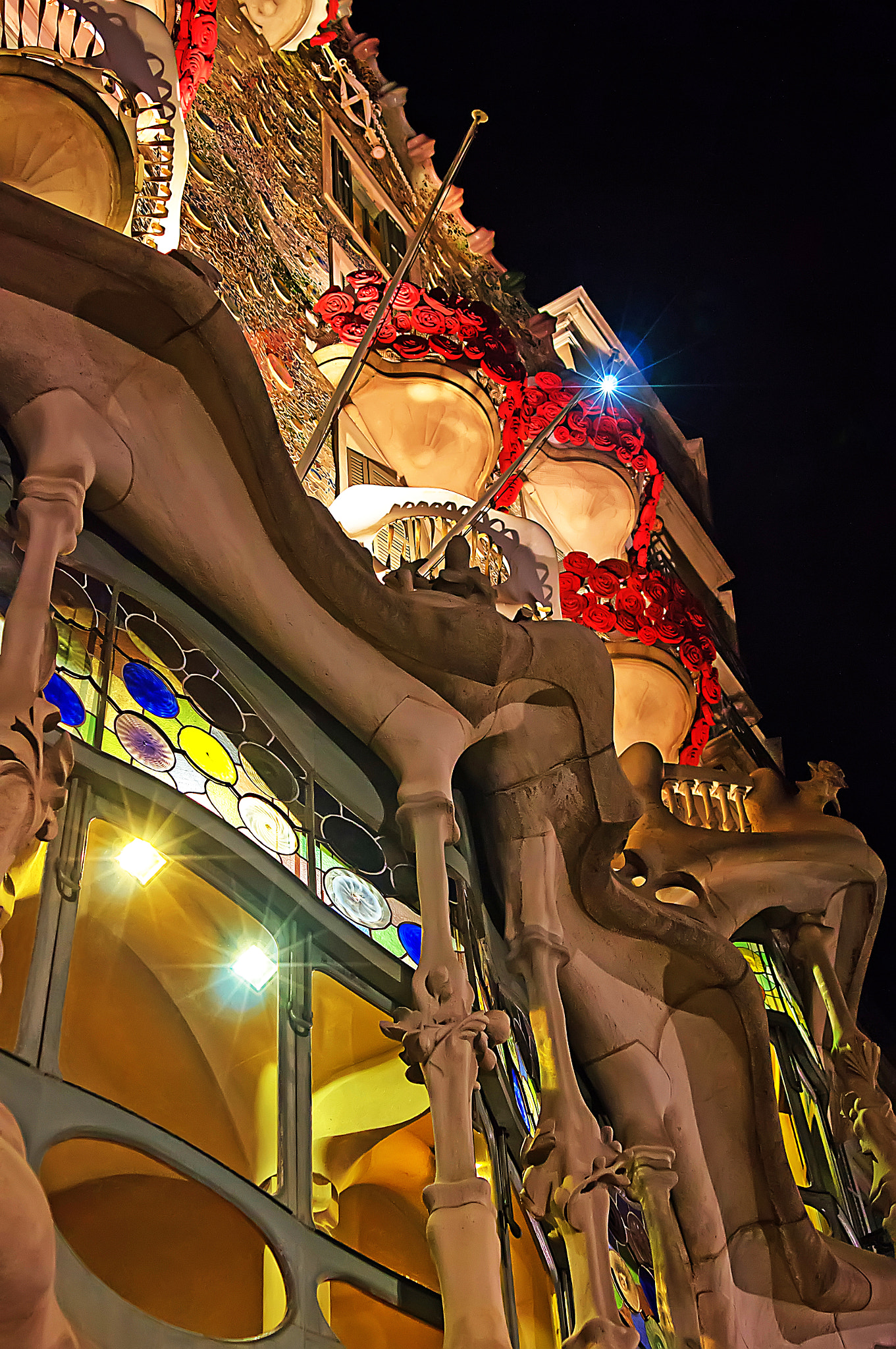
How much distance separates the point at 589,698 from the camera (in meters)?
8.71

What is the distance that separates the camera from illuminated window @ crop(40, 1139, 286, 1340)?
29.7ft

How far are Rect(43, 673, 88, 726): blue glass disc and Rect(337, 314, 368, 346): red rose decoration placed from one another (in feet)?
18.5

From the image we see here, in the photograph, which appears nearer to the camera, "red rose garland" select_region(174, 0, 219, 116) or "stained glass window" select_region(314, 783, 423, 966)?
"stained glass window" select_region(314, 783, 423, 966)

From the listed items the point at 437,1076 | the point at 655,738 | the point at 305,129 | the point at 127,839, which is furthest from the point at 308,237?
the point at 437,1076

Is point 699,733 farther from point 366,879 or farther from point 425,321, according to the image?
point 366,879

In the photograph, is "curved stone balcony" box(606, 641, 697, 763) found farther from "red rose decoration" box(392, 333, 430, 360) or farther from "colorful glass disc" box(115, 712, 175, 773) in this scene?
"colorful glass disc" box(115, 712, 175, 773)

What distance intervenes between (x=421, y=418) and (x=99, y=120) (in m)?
4.75

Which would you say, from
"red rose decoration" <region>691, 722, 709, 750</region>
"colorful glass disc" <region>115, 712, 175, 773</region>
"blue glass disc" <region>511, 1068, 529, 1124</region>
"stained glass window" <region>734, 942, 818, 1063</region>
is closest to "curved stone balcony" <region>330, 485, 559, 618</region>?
"red rose decoration" <region>691, 722, 709, 750</region>

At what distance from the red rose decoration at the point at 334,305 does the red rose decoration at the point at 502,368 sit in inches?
47.3

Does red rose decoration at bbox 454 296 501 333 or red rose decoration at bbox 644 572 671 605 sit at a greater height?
red rose decoration at bbox 454 296 501 333

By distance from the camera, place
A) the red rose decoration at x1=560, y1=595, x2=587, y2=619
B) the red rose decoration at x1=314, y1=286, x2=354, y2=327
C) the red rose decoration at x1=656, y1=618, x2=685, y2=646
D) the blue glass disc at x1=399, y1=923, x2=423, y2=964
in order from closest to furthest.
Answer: the blue glass disc at x1=399, y1=923, x2=423, y2=964 → the red rose decoration at x1=314, y1=286, x2=354, y2=327 → the red rose decoration at x1=560, y1=595, x2=587, y2=619 → the red rose decoration at x1=656, y1=618, x2=685, y2=646

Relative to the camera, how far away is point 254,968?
7.80 meters

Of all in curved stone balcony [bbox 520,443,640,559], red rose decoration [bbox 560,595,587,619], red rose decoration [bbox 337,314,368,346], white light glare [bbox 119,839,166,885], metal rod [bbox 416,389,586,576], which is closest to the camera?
white light glare [bbox 119,839,166,885]

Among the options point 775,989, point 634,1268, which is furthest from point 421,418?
point 634,1268
